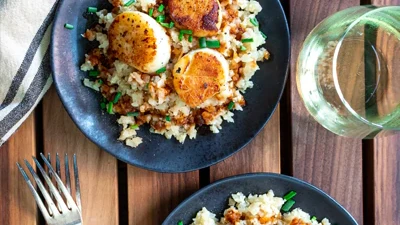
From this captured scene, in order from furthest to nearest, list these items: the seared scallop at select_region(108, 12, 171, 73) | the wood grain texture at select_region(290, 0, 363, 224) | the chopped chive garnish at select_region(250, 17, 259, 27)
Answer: the wood grain texture at select_region(290, 0, 363, 224) < the chopped chive garnish at select_region(250, 17, 259, 27) < the seared scallop at select_region(108, 12, 171, 73)

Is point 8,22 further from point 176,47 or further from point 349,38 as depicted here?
point 349,38

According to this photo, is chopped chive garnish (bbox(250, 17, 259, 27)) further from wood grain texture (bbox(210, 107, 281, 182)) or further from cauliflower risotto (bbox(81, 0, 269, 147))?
wood grain texture (bbox(210, 107, 281, 182))

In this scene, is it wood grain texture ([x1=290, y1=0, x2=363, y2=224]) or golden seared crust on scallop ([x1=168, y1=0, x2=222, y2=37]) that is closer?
golden seared crust on scallop ([x1=168, y1=0, x2=222, y2=37])

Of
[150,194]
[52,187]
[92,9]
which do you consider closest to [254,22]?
[92,9]

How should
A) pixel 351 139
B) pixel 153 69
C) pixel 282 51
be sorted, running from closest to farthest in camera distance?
pixel 153 69
pixel 282 51
pixel 351 139

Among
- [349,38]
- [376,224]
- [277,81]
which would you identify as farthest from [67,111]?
[376,224]

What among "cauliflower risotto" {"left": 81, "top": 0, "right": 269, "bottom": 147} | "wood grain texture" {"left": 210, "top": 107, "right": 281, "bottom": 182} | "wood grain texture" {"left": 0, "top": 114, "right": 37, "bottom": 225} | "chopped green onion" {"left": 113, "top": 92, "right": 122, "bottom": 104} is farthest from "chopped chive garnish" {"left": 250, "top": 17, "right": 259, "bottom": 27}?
"wood grain texture" {"left": 0, "top": 114, "right": 37, "bottom": 225}

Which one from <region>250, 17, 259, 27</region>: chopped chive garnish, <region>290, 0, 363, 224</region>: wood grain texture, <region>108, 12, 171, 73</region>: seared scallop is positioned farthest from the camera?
<region>290, 0, 363, 224</region>: wood grain texture

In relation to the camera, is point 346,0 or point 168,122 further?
point 346,0

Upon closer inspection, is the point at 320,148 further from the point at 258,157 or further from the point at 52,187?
the point at 52,187
